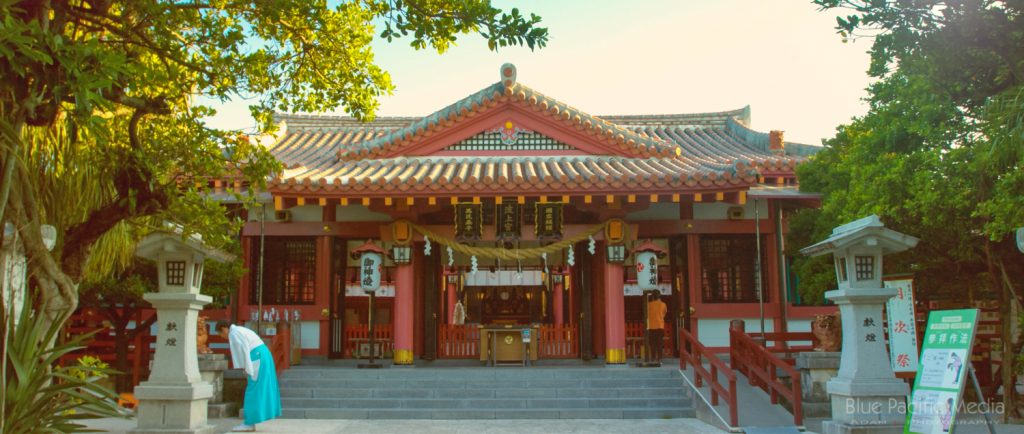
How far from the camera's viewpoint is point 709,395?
11438mm

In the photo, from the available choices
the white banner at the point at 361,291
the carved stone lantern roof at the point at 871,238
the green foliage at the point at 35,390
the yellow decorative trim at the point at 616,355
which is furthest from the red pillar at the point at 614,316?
the green foliage at the point at 35,390

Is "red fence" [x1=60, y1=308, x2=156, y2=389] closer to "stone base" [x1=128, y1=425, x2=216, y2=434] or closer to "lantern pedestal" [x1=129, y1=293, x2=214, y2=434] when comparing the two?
"lantern pedestal" [x1=129, y1=293, x2=214, y2=434]

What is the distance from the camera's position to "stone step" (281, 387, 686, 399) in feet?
39.4

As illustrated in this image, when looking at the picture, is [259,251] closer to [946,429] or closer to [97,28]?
[97,28]

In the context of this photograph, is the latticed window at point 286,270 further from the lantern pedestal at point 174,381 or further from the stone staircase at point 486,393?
the lantern pedestal at point 174,381

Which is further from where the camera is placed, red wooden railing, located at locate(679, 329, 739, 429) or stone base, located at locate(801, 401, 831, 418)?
stone base, located at locate(801, 401, 831, 418)

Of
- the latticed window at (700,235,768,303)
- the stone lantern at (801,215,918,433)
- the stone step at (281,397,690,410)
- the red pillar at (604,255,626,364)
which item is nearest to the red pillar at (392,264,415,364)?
the stone step at (281,397,690,410)

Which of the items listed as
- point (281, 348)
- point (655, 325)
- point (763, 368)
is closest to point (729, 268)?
point (655, 325)

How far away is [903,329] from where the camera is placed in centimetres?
981

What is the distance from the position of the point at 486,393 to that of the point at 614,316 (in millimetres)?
2910

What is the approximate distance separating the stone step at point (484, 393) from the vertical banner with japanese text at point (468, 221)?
3.08 meters

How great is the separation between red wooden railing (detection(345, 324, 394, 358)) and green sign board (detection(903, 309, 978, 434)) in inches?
404

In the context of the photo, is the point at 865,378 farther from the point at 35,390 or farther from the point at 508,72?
the point at 508,72

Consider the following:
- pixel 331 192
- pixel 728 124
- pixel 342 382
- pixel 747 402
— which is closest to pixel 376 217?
pixel 331 192
